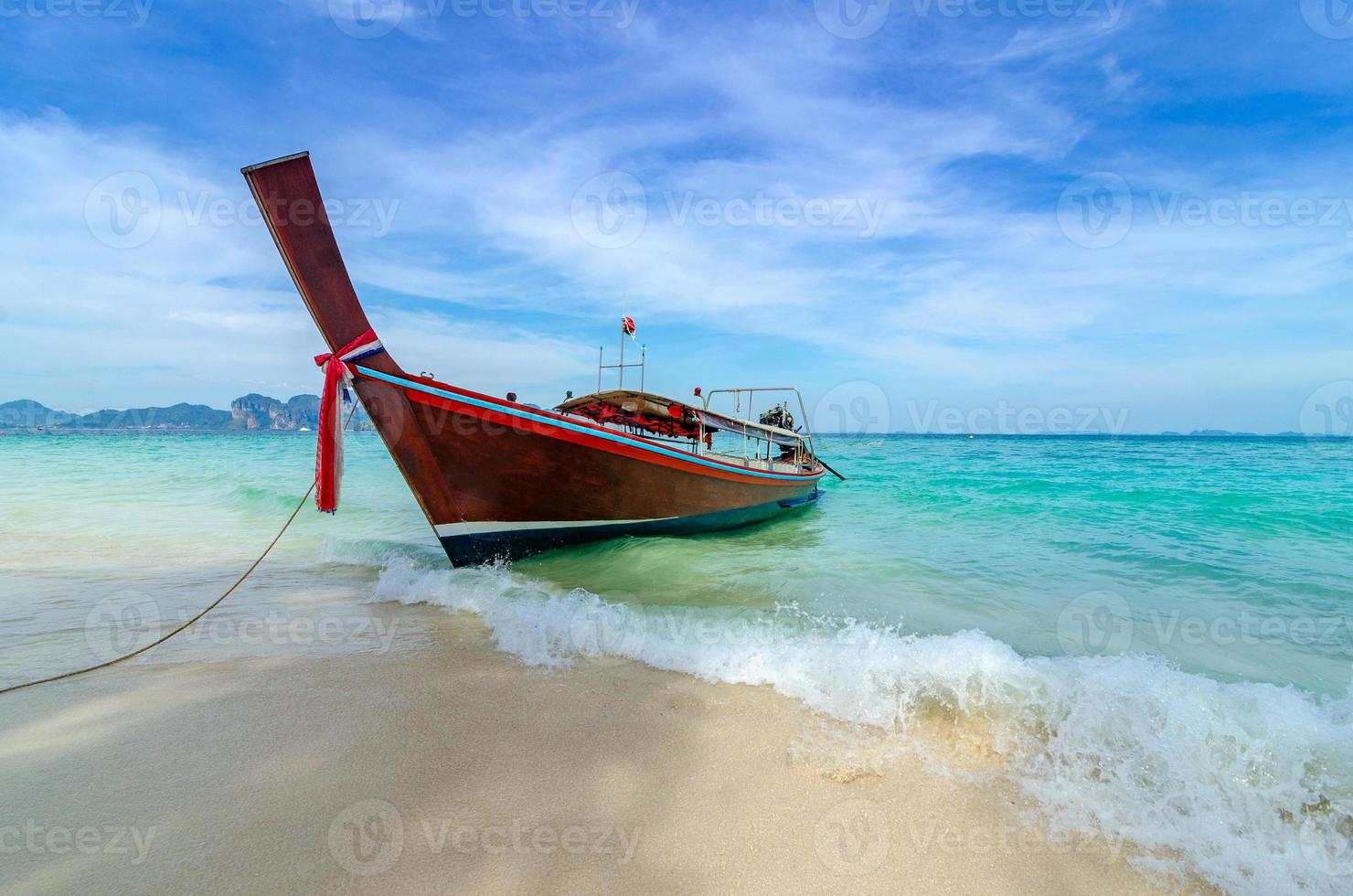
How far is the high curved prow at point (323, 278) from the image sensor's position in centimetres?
514

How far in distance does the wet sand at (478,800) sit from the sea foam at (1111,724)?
28cm

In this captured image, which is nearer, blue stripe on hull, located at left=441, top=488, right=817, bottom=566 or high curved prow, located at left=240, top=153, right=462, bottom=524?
high curved prow, located at left=240, top=153, right=462, bottom=524

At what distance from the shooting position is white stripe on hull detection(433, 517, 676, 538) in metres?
8.04

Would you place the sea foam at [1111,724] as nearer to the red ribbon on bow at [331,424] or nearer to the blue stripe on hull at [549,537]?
the red ribbon on bow at [331,424]

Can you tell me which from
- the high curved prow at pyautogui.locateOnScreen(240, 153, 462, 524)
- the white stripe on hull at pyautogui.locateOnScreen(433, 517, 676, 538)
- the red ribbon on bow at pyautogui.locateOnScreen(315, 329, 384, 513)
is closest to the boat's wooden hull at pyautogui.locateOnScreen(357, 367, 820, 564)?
the white stripe on hull at pyautogui.locateOnScreen(433, 517, 676, 538)

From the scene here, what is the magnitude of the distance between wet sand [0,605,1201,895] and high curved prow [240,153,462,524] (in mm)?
3418

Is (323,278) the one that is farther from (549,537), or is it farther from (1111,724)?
(1111,724)

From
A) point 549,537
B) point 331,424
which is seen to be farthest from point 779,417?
point 331,424

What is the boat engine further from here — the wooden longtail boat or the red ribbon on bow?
the red ribbon on bow

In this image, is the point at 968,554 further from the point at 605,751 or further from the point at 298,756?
the point at 298,756

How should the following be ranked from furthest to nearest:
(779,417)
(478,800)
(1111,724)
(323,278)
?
(779,417), (323,278), (1111,724), (478,800)

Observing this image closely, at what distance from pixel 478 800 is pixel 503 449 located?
5.33m

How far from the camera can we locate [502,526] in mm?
8305

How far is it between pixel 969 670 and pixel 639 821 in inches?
101
